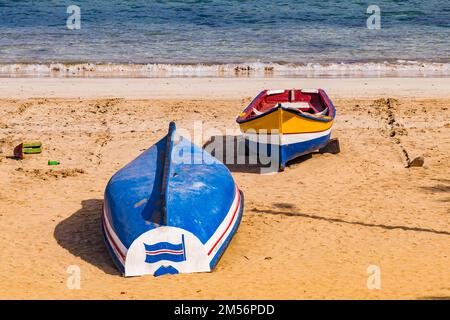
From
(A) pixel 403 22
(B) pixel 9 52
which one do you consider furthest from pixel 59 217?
(A) pixel 403 22

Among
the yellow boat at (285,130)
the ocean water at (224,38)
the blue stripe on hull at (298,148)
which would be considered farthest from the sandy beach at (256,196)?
the ocean water at (224,38)

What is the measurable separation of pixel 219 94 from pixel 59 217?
1011 centimetres

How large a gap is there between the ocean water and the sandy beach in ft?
11.8

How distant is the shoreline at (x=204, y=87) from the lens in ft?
78.6

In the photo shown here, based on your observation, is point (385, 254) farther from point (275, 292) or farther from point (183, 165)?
point (183, 165)

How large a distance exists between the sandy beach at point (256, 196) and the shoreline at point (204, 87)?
0.28 feet

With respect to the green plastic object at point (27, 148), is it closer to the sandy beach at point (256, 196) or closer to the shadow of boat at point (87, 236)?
the sandy beach at point (256, 196)

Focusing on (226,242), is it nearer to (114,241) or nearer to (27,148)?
(114,241)

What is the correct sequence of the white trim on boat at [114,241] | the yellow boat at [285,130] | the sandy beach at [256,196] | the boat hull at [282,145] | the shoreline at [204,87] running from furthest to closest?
the shoreline at [204,87], the boat hull at [282,145], the yellow boat at [285,130], the white trim on boat at [114,241], the sandy beach at [256,196]

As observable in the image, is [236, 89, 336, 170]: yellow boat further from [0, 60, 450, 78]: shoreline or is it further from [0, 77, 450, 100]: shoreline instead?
[0, 60, 450, 78]: shoreline

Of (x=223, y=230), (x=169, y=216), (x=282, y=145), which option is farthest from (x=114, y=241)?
(x=282, y=145)

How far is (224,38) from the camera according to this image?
34719 mm

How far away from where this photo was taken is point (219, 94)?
79.1 feet

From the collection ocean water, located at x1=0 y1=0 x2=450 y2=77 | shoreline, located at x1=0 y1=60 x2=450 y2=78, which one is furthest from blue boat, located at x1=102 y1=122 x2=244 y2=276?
ocean water, located at x1=0 y1=0 x2=450 y2=77
